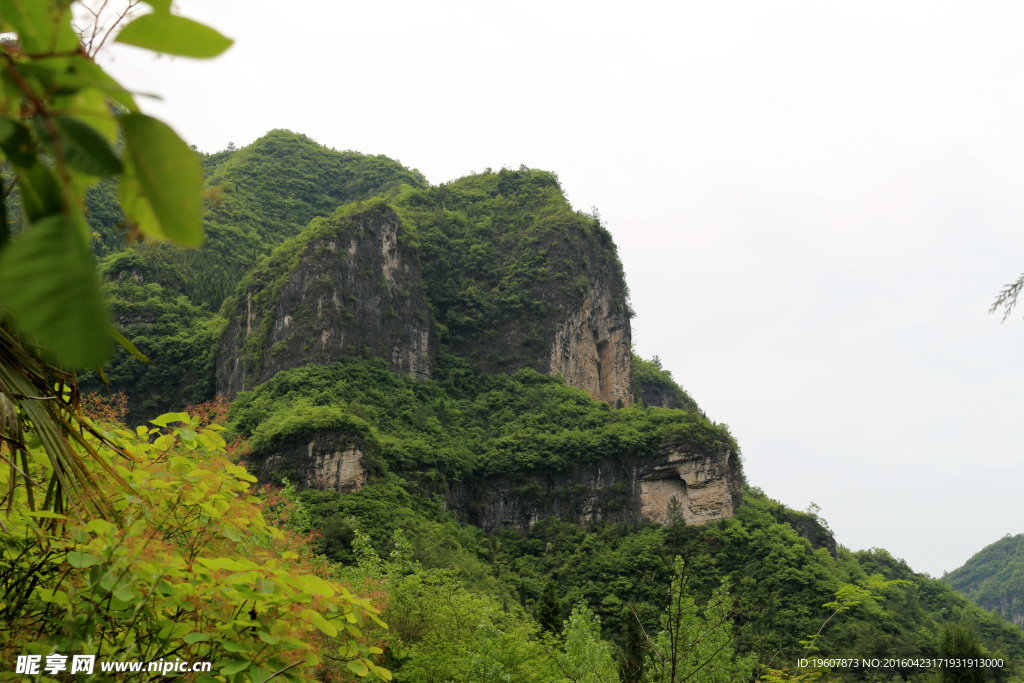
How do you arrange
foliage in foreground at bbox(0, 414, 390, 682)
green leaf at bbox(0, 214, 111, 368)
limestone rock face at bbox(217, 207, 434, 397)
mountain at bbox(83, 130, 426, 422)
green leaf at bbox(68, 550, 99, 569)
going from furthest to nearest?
mountain at bbox(83, 130, 426, 422), limestone rock face at bbox(217, 207, 434, 397), foliage in foreground at bbox(0, 414, 390, 682), green leaf at bbox(68, 550, 99, 569), green leaf at bbox(0, 214, 111, 368)

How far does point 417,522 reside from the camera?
96.6 feet

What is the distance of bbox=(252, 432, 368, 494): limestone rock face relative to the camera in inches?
1182

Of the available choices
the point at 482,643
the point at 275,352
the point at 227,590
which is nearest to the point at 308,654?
the point at 227,590

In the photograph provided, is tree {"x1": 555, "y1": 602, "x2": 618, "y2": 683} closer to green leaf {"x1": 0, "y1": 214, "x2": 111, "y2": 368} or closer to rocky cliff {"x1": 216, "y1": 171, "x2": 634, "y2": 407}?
green leaf {"x1": 0, "y1": 214, "x2": 111, "y2": 368}

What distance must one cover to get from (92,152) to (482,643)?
14.1 meters

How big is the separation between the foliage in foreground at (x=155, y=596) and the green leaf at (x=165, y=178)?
1549 mm

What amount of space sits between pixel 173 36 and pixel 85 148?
17cm

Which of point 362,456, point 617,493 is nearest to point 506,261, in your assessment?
point 617,493

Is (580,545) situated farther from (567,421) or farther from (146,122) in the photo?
(146,122)

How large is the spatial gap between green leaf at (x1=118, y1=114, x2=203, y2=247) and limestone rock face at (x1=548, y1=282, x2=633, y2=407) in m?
45.4

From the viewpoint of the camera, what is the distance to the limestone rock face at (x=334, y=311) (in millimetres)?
39031

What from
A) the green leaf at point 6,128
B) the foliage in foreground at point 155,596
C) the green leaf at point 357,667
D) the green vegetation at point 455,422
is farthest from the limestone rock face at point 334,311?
the green leaf at point 6,128

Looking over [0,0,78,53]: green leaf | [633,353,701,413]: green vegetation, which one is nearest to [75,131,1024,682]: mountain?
[633,353,701,413]: green vegetation

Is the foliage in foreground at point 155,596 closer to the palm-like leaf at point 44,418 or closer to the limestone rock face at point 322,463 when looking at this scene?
the palm-like leaf at point 44,418
